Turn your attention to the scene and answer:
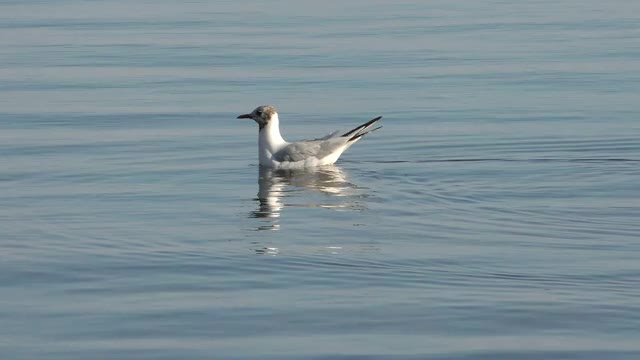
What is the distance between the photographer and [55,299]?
438 inches

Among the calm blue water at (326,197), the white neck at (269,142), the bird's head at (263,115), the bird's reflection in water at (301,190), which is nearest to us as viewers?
the calm blue water at (326,197)

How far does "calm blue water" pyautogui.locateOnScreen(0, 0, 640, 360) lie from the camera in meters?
10.2

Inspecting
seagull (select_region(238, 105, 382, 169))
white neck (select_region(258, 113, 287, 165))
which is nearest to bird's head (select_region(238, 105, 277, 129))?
white neck (select_region(258, 113, 287, 165))

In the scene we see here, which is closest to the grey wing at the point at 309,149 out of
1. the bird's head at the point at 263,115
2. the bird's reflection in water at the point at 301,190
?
the bird's reflection in water at the point at 301,190

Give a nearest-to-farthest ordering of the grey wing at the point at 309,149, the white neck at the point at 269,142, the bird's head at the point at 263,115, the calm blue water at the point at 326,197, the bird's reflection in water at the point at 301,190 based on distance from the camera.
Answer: the calm blue water at the point at 326,197, the bird's reflection in water at the point at 301,190, the grey wing at the point at 309,149, the white neck at the point at 269,142, the bird's head at the point at 263,115

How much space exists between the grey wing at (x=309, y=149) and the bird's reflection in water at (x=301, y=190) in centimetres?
16

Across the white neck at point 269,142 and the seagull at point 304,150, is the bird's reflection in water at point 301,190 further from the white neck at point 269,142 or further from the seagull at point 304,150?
the white neck at point 269,142

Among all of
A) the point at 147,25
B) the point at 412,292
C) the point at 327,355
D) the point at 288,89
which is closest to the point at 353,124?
the point at 288,89

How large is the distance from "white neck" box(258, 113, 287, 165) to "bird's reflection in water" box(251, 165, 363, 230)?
0.63ft

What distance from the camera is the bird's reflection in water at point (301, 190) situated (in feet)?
49.8

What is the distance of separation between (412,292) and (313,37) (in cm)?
Result: 1934

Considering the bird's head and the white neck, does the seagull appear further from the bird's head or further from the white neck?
the bird's head

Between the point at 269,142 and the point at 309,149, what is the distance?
0.53 meters

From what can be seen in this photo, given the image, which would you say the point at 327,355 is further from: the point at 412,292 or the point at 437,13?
the point at 437,13
